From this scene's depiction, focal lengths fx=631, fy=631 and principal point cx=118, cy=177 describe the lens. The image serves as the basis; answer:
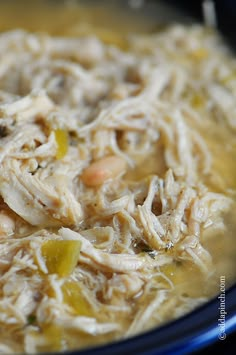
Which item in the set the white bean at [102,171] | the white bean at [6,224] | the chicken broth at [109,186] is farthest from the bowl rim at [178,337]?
the white bean at [102,171]

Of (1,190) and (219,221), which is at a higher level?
(1,190)

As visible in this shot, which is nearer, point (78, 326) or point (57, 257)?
point (78, 326)

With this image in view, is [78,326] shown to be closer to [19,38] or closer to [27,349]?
[27,349]

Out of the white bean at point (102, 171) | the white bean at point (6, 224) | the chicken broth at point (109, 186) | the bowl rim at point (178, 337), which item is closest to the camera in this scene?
the bowl rim at point (178, 337)

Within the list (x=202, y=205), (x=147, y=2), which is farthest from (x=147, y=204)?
(x=147, y=2)

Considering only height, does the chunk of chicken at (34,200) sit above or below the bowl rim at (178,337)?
above

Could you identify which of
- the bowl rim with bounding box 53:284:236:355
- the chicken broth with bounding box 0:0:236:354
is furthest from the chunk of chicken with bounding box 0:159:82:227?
the bowl rim with bounding box 53:284:236:355

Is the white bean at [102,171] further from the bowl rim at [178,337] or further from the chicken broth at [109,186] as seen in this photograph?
the bowl rim at [178,337]

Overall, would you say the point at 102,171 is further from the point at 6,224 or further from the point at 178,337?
the point at 178,337
